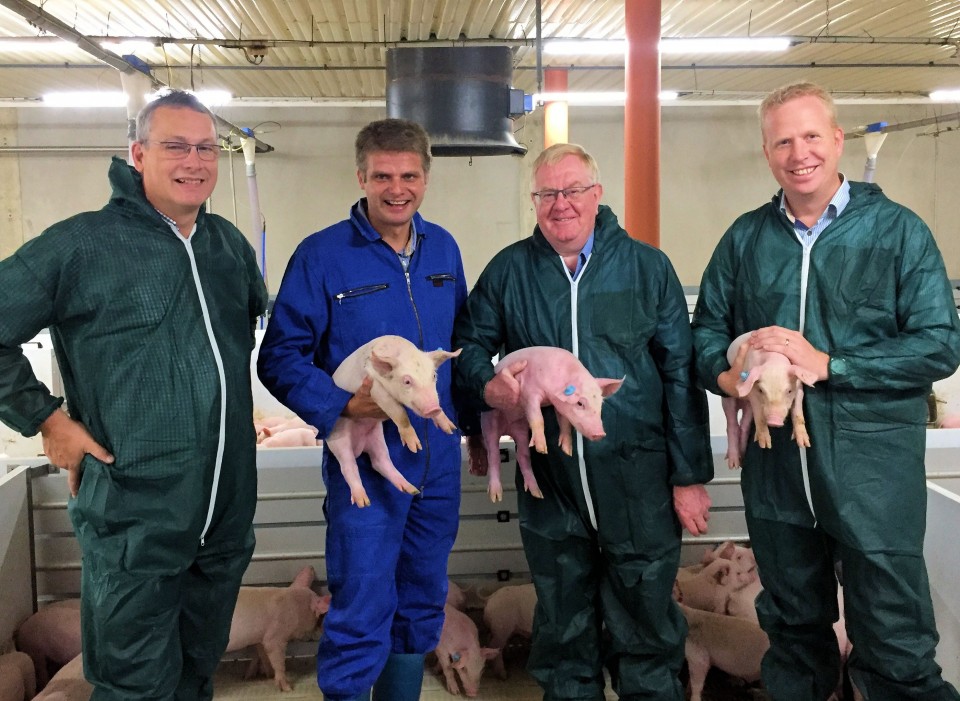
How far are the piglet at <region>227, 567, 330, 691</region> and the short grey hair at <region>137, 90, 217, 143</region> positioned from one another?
195 cm

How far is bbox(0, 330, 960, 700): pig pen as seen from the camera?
10.4ft

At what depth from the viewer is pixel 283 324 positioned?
7.04 feet

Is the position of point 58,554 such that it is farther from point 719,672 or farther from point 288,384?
point 719,672

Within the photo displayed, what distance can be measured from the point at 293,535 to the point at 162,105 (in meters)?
2.12

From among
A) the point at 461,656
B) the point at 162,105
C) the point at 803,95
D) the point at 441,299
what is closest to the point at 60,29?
the point at 162,105

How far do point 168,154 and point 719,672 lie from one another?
2.87 metres

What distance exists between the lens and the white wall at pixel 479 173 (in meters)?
12.2

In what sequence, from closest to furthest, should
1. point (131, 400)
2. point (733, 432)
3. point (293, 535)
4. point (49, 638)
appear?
point (131, 400) → point (733, 432) → point (49, 638) → point (293, 535)

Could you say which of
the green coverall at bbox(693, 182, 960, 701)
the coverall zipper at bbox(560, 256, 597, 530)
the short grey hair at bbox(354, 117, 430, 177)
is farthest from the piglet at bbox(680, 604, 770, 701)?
the short grey hair at bbox(354, 117, 430, 177)

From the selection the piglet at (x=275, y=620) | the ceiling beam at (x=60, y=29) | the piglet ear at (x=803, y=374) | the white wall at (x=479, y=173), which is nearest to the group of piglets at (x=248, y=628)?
the piglet at (x=275, y=620)

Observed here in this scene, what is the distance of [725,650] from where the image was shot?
298cm

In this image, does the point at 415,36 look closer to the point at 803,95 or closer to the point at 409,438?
the point at 803,95

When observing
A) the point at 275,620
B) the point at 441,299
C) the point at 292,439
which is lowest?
the point at 275,620

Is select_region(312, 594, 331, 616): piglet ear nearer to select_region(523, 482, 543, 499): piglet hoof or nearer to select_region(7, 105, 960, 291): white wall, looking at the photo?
select_region(523, 482, 543, 499): piglet hoof
